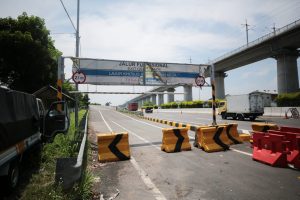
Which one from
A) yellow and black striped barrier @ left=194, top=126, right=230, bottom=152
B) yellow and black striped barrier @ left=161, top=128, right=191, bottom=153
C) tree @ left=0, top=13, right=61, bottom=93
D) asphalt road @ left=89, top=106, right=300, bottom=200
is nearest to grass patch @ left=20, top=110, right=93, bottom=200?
asphalt road @ left=89, top=106, right=300, bottom=200

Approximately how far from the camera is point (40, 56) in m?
→ 27.0

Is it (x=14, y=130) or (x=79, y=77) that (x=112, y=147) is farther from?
(x=79, y=77)

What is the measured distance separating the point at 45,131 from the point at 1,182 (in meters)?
3.97

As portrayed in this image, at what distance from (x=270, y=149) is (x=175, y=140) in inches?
151

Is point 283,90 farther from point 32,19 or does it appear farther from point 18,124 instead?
point 18,124

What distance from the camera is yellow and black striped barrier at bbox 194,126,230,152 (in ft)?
33.2

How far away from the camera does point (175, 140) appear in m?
10.4

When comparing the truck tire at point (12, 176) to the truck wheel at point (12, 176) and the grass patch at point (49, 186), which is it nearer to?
the truck wheel at point (12, 176)

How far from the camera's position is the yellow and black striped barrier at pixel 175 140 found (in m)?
10.3

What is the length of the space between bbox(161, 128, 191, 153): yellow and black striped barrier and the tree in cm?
2140

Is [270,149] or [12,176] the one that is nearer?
[12,176]

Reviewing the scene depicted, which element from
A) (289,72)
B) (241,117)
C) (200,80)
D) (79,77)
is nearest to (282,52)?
(289,72)

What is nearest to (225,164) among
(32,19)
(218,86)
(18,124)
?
(18,124)

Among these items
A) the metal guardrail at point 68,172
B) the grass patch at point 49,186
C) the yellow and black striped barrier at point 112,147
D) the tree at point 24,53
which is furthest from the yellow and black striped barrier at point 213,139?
the tree at point 24,53
